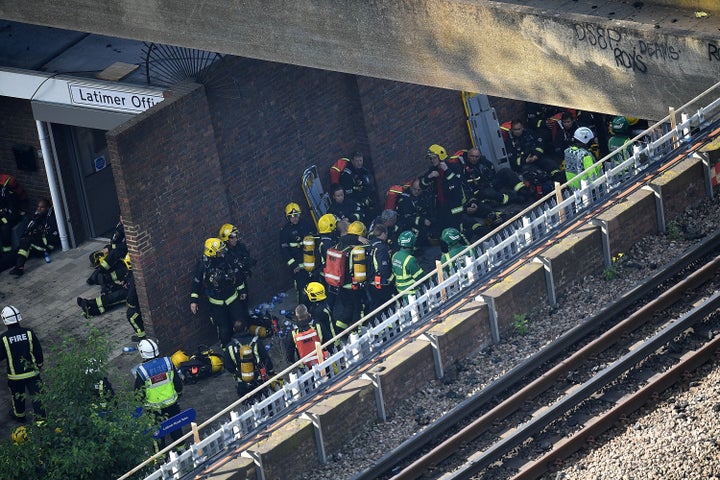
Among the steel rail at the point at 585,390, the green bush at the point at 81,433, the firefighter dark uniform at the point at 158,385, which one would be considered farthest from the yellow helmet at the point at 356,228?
the steel rail at the point at 585,390

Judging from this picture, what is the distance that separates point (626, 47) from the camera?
20.0m

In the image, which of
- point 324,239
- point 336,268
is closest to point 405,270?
point 336,268

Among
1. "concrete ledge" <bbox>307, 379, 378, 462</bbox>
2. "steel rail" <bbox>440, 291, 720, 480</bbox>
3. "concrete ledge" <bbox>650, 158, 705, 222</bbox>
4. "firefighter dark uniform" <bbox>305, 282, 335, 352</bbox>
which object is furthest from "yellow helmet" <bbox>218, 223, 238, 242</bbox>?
"steel rail" <bbox>440, 291, 720, 480</bbox>

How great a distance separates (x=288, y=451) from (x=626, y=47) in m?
6.06

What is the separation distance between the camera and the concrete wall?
19078 mm

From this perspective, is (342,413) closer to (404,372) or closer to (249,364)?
(404,372)

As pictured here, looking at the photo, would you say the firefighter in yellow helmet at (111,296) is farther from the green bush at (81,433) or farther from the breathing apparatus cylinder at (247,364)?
the green bush at (81,433)

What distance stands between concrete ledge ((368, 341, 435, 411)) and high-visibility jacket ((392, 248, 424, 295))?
7.22 feet

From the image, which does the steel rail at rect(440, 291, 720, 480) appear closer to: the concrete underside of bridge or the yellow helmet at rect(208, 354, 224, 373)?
the concrete underside of bridge

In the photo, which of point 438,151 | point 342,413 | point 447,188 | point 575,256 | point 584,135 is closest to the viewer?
point 342,413

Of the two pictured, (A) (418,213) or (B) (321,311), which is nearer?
(B) (321,311)

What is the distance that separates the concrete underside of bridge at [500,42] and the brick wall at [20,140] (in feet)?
14.5

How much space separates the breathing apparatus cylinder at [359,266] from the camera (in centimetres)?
2295

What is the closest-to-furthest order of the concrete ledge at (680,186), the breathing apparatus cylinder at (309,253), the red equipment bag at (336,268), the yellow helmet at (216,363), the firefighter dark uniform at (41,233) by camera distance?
the concrete ledge at (680,186)
the yellow helmet at (216,363)
the red equipment bag at (336,268)
the breathing apparatus cylinder at (309,253)
the firefighter dark uniform at (41,233)
